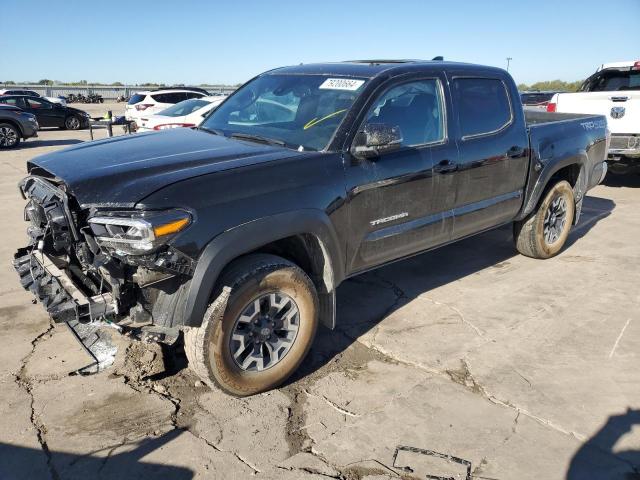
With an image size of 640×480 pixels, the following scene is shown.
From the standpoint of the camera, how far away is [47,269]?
3273 mm

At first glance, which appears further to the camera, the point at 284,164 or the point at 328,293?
the point at 328,293

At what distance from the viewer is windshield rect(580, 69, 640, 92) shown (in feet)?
30.3

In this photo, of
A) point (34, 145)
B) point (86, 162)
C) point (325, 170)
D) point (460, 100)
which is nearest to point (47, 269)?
point (86, 162)

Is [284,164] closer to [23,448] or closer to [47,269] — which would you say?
[47,269]

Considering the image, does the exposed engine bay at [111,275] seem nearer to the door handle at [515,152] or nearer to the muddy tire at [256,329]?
the muddy tire at [256,329]

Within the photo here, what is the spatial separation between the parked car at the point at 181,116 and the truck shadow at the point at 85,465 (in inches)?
363

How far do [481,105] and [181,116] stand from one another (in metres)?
9.00

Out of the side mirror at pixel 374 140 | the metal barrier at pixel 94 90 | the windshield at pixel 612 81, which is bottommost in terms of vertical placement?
the side mirror at pixel 374 140

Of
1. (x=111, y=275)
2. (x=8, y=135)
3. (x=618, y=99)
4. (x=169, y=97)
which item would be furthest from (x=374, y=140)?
(x=169, y=97)

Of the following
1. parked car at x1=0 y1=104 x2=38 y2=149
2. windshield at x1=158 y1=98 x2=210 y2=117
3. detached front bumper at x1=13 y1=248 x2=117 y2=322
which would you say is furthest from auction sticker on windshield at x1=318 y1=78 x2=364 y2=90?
parked car at x1=0 y1=104 x2=38 y2=149

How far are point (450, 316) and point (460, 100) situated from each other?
1.76m

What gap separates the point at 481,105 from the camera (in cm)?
452

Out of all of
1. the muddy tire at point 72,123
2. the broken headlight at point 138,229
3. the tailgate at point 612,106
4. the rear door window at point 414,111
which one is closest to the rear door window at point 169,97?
the muddy tire at point 72,123

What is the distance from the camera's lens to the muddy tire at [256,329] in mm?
2938
